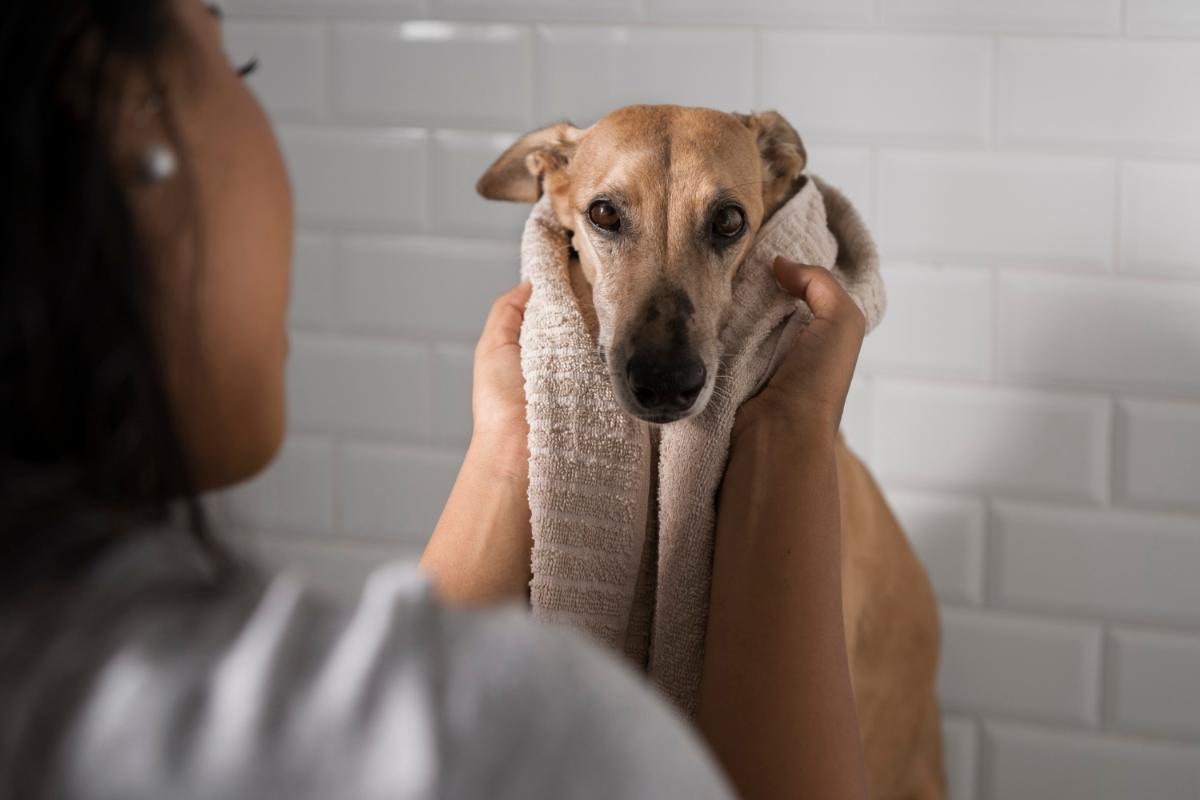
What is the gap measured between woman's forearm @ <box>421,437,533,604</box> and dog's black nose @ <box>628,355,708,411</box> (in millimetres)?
130

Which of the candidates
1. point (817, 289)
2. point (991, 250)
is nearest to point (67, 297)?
point (817, 289)

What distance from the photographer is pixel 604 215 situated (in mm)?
1069

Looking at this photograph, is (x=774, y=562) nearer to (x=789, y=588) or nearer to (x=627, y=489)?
(x=789, y=588)

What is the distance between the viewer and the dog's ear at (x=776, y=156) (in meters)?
1.07

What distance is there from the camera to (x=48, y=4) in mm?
382

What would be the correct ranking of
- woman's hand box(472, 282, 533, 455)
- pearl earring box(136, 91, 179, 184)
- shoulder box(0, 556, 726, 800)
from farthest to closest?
woman's hand box(472, 282, 533, 455)
pearl earring box(136, 91, 179, 184)
shoulder box(0, 556, 726, 800)

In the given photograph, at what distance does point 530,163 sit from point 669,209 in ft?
0.66

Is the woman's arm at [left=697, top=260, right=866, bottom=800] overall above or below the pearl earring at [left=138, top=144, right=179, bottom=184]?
below

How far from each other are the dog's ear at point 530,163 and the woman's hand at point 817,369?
365mm

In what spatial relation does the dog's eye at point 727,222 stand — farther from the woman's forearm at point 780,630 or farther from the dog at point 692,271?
the woman's forearm at point 780,630

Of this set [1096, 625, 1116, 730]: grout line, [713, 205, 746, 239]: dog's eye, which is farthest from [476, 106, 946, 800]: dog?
[1096, 625, 1116, 730]: grout line

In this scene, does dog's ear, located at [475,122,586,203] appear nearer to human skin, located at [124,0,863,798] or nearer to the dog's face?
the dog's face

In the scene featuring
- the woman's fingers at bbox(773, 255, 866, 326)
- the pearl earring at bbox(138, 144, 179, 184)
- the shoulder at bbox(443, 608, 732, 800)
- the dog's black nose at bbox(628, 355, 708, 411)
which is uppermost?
the pearl earring at bbox(138, 144, 179, 184)

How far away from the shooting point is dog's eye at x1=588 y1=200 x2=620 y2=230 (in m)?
1.06
